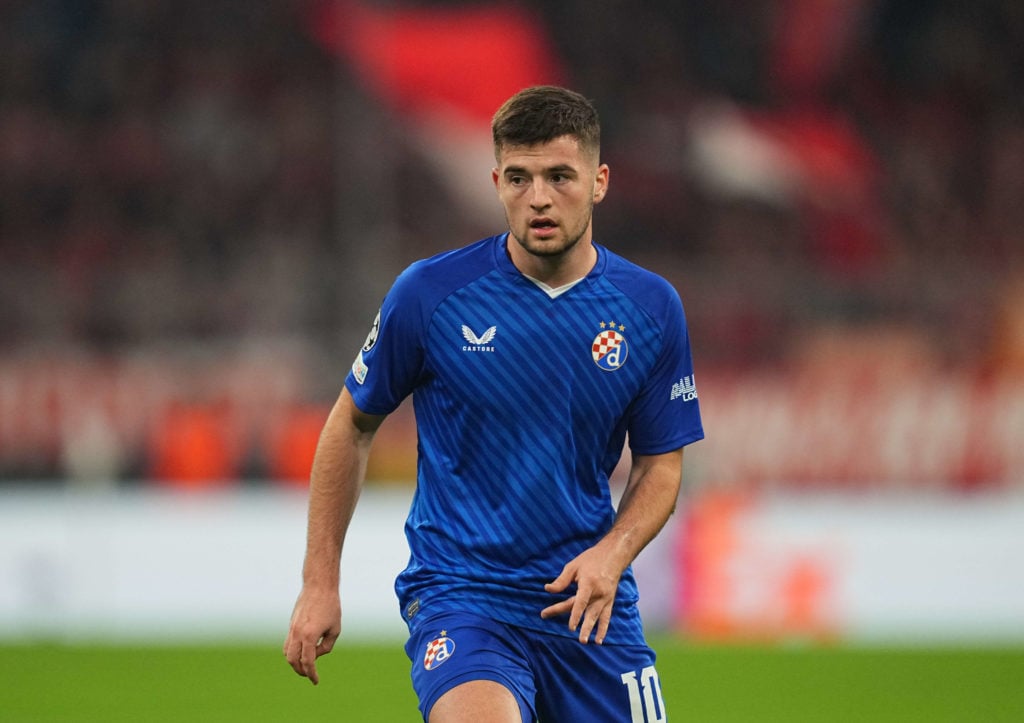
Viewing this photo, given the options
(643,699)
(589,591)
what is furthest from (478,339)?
(643,699)

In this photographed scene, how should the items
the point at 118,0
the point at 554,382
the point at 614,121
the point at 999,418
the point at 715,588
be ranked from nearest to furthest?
the point at 554,382 → the point at 715,588 → the point at 999,418 → the point at 614,121 → the point at 118,0

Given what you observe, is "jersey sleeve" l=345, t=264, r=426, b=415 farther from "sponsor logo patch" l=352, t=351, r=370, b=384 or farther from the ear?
the ear

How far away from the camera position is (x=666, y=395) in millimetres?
4316

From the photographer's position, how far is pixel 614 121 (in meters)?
20.2

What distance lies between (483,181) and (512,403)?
15754 millimetres

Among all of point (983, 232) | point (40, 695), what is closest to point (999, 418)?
point (983, 232)

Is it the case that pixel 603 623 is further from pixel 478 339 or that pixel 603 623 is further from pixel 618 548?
pixel 478 339

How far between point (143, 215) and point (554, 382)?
618 inches

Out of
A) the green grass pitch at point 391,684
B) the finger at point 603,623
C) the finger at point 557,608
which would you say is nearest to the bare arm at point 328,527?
the finger at point 557,608

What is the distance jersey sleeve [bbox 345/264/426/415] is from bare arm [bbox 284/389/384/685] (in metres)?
0.06

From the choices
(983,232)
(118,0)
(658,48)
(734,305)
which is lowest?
(734,305)

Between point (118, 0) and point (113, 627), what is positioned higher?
point (118, 0)

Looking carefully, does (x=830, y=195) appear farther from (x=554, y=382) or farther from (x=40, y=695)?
(x=554, y=382)

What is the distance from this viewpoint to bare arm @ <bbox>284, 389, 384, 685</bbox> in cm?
399
